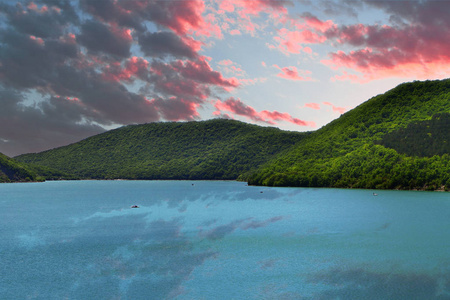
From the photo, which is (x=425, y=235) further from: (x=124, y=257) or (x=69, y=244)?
(x=69, y=244)

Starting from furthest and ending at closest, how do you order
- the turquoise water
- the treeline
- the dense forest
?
the treeline, the dense forest, the turquoise water

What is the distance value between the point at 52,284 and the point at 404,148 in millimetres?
134653

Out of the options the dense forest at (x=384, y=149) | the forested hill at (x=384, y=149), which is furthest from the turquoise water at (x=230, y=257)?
the forested hill at (x=384, y=149)

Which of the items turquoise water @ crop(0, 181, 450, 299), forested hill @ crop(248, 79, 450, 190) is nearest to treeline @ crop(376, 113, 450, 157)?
forested hill @ crop(248, 79, 450, 190)

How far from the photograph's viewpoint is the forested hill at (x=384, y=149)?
417 feet

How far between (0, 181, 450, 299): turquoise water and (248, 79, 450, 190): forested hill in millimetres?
59447

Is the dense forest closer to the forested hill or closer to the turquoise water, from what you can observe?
the forested hill

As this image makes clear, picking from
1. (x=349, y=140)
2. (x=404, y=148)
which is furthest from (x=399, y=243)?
(x=349, y=140)

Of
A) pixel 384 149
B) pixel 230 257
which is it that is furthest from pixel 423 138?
pixel 230 257

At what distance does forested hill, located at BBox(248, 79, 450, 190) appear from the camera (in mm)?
127250

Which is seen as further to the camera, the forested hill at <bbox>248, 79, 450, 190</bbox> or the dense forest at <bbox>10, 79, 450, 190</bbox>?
the forested hill at <bbox>248, 79, 450, 190</bbox>

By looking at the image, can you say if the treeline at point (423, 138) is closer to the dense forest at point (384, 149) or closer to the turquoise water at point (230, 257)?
the dense forest at point (384, 149)

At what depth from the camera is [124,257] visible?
39188 millimetres

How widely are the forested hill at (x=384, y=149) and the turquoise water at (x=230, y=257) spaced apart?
5945cm
